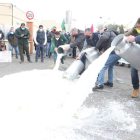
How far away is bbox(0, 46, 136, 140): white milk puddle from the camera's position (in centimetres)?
201

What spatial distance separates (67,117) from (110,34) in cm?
229

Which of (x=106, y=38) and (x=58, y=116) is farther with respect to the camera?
(x=106, y=38)

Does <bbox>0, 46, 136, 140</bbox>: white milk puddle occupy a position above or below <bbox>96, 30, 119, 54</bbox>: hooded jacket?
below

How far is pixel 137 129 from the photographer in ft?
7.33

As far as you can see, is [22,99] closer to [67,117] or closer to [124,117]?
[67,117]

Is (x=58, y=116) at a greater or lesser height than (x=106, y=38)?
lesser

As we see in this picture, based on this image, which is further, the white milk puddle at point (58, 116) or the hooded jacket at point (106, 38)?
the hooded jacket at point (106, 38)

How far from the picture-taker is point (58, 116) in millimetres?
2418

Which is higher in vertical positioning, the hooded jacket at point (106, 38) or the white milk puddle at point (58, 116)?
the hooded jacket at point (106, 38)

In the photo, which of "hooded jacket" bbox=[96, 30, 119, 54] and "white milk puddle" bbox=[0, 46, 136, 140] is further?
"hooded jacket" bbox=[96, 30, 119, 54]

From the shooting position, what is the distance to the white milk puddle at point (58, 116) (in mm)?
2011

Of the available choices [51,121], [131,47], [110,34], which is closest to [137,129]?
[51,121]

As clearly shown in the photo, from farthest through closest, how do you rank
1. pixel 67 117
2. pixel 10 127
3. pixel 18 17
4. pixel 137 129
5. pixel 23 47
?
pixel 18 17 < pixel 23 47 < pixel 67 117 < pixel 137 129 < pixel 10 127

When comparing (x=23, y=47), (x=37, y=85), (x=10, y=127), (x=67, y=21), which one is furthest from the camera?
Result: (x=67, y=21)
